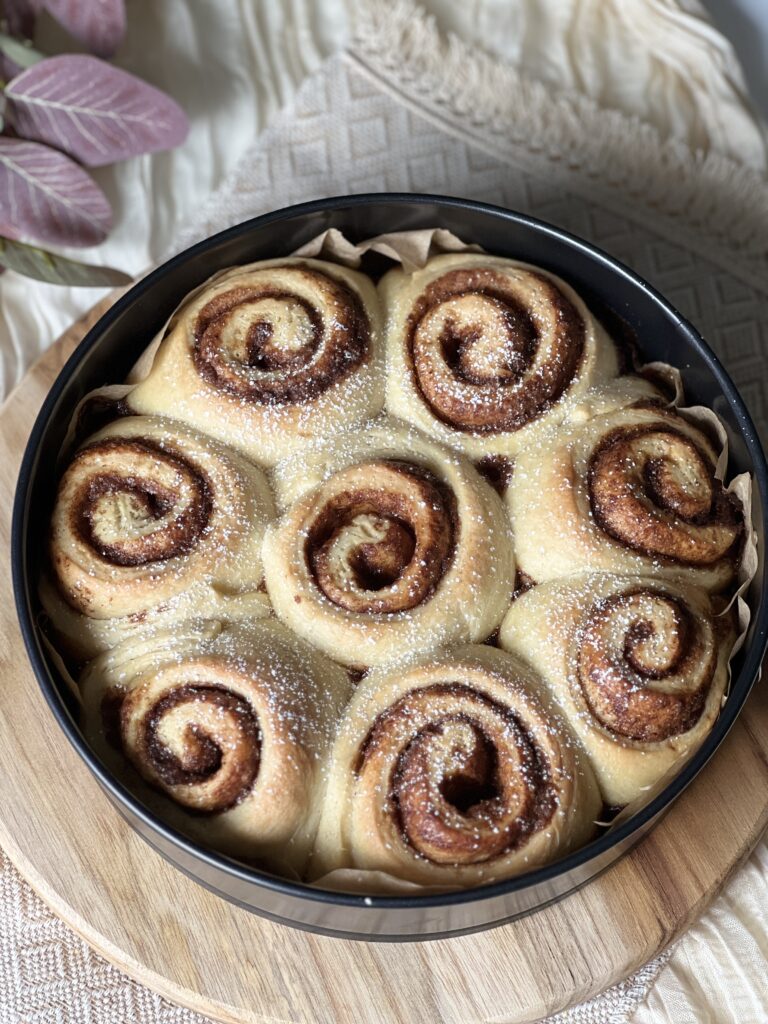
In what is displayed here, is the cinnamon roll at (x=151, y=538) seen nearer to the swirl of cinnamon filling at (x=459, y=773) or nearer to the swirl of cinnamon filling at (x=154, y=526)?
the swirl of cinnamon filling at (x=154, y=526)

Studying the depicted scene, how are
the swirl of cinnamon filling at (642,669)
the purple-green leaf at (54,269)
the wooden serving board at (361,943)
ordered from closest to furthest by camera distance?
the swirl of cinnamon filling at (642,669) → the wooden serving board at (361,943) → the purple-green leaf at (54,269)

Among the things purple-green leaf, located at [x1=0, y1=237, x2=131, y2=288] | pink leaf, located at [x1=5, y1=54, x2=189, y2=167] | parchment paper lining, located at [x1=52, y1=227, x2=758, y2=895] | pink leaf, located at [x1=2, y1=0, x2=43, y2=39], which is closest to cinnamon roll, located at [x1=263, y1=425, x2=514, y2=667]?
parchment paper lining, located at [x1=52, y1=227, x2=758, y2=895]

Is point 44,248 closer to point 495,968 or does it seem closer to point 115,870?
point 115,870

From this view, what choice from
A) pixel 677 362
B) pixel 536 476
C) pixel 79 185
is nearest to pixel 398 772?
pixel 536 476

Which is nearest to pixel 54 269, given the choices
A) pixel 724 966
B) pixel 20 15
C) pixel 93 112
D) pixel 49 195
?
pixel 49 195

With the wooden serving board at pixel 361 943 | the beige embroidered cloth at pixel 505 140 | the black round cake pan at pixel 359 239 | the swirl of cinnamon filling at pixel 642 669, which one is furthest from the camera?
the beige embroidered cloth at pixel 505 140

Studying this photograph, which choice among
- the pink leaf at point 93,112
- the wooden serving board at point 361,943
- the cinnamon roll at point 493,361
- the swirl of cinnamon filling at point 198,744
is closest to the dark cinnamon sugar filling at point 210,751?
the swirl of cinnamon filling at point 198,744
